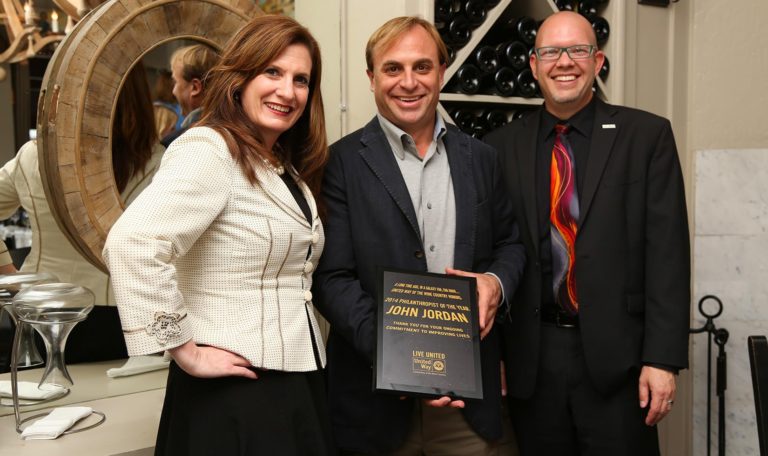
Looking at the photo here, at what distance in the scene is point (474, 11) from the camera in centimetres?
288

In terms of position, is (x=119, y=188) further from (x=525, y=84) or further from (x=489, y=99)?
(x=525, y=84)

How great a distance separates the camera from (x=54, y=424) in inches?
80.7

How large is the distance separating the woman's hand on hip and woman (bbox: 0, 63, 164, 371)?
849 mm

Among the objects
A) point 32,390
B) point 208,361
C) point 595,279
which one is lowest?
point 32,390

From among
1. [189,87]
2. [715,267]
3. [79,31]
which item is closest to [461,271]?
[189,87]

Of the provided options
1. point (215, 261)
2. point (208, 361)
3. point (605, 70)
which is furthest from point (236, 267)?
point (605, 70)

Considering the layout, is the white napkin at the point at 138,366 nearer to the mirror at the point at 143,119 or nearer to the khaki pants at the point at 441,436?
the mirror at the point at 143,119

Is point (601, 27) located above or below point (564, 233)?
above

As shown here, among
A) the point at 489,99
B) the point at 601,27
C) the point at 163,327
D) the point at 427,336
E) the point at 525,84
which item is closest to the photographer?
the point at 163,327

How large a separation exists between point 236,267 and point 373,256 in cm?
54

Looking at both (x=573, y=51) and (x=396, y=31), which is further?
(x=573, y=51)

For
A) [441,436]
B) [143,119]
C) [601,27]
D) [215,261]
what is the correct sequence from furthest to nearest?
[601,27] < [143,119] < [441,436] < [215,261]

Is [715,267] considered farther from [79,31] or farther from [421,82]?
[79,31]

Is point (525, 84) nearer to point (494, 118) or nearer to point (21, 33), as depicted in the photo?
point (494, 118)
